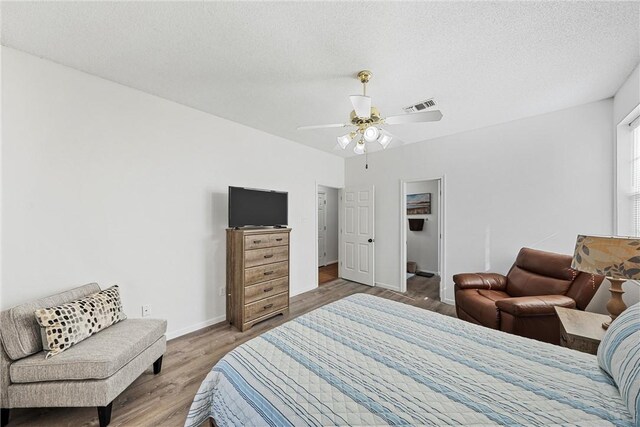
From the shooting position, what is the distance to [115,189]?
225cm

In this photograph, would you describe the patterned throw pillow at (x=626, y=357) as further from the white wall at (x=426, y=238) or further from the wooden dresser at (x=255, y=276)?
the white wall at (x=426, y=238)

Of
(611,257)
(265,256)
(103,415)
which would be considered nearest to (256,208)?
(265,256)

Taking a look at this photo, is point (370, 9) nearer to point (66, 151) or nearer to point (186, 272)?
point (66, 151)

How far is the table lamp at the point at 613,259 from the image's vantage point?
53.2 inches

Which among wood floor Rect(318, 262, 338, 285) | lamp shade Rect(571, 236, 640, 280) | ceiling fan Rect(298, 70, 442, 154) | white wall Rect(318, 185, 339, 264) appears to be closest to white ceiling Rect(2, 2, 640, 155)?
ceiling fan Rect(298, 70, 442, 154)

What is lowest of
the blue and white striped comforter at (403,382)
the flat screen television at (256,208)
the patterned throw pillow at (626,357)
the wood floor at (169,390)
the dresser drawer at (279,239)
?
the wood floor at (169,390)

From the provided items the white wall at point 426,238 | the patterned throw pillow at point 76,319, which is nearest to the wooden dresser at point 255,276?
the patterned throw pillow at point 76,319

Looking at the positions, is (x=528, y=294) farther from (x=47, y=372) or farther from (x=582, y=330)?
(x=47, y=372)

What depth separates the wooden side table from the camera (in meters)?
1.52

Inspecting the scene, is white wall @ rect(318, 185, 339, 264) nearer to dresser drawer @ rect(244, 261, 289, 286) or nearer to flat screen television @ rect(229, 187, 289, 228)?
flat screen television @ rect(229, 187, 289, 228)

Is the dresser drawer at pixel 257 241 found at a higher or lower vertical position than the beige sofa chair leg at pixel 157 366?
higher

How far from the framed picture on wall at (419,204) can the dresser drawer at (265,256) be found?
3761 mm

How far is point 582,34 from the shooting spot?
1588 millimetres

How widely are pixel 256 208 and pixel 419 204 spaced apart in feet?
13.6
